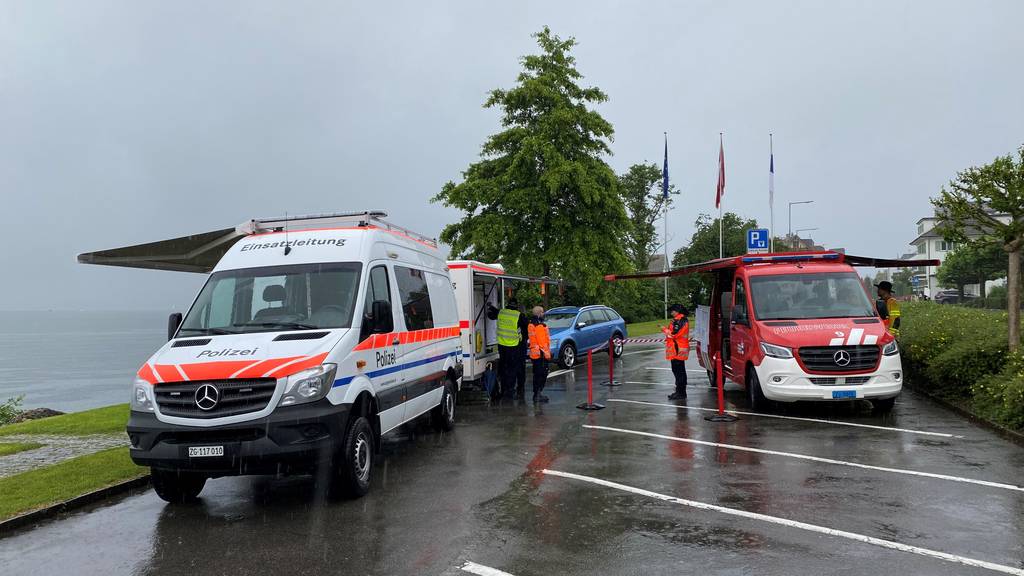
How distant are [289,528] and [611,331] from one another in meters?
16.3

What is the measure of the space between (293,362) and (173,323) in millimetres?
1971

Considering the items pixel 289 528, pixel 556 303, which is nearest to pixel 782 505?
pixel 289 528

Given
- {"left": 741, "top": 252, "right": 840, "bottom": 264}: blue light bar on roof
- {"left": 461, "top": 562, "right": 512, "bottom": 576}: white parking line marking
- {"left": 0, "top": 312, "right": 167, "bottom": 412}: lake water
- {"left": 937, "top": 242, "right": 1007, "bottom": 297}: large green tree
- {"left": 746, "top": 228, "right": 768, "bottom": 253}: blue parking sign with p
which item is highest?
{"left": 937, "top": 242, "right": 1007, "bottom": 297}: large green tree

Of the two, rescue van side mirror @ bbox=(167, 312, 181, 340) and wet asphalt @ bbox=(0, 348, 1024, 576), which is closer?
wet asphalt @ bbox=(0, 348, 1024, 576)

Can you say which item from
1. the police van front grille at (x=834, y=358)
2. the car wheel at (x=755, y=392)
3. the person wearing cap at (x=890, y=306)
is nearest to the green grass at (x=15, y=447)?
the car wheel at (x=755, y=392)

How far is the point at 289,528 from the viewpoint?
19.1 ft

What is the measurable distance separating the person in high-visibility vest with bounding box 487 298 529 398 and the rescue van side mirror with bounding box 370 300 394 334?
19.3ft

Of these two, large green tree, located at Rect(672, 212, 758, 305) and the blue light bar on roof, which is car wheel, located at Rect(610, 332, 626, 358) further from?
large green tree, located at Rect(672, 212, 758, 305)

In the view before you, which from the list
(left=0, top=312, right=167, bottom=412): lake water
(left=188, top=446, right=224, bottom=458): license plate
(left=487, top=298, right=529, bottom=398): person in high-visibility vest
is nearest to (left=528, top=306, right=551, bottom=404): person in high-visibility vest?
(left=487, top=298, right=529, bottom=398): person in high-visibility vest

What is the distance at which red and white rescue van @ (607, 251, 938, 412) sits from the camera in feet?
33.3

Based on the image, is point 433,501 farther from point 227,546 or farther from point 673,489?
point 673,489

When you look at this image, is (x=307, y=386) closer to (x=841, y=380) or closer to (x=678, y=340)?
(x=841, y=380)

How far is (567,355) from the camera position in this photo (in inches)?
740

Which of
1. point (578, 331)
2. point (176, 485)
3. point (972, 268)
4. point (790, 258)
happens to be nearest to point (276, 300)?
point (176, 485)
